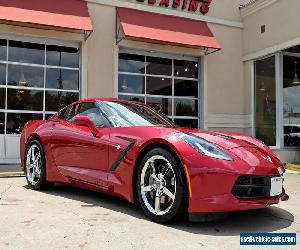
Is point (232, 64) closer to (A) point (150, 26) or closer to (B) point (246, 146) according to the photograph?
(A) point (150, 26)

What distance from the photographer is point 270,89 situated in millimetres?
12352

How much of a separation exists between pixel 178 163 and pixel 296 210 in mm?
1718

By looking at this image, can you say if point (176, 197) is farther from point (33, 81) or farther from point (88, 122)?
point (33, 81)

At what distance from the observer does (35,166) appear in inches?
223

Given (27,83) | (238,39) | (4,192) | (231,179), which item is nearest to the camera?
(231,179)

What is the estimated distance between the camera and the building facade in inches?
399

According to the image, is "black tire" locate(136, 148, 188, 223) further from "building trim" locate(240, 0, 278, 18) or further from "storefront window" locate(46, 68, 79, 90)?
"building trim" locate(240, 0, 278, 18)

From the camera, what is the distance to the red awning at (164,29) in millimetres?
10812

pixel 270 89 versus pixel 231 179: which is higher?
pixel 270 89

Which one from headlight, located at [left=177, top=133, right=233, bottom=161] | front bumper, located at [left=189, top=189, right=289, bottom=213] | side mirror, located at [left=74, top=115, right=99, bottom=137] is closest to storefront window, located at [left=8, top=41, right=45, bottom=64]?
side mirror, located at [left=74, top=115, right=99, bottom=137]

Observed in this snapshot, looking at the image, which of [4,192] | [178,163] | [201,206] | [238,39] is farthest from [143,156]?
[238,39]

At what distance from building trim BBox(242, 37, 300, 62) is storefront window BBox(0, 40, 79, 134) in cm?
557

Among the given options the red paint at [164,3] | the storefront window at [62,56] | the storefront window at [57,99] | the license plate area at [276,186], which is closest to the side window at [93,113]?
the license plate area at [276,186]

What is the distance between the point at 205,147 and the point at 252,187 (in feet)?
1.78
